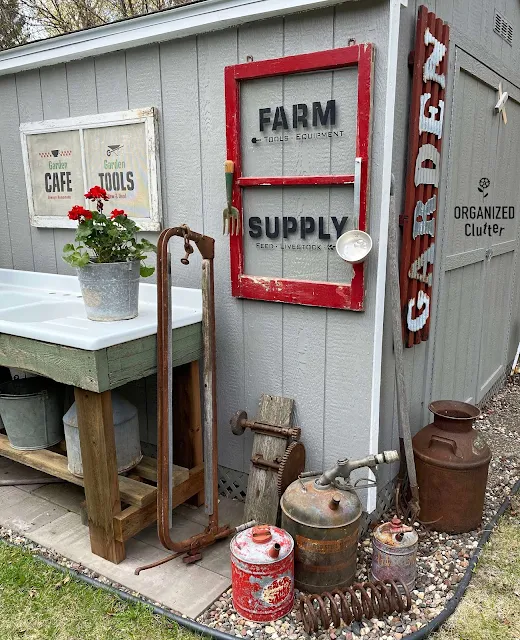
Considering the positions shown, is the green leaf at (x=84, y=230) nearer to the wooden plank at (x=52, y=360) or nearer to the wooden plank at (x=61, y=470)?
the wooden plank at (x=52, y=360)

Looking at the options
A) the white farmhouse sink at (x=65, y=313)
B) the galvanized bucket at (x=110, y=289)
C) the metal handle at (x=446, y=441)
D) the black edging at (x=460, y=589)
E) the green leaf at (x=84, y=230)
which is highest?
the green leaf at (x=84, y=230)

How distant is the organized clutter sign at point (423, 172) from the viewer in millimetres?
2402

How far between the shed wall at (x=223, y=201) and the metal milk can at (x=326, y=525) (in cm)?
35

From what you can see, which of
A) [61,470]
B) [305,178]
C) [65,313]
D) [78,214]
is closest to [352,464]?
[305,178]

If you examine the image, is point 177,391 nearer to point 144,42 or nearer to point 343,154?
point 343,154

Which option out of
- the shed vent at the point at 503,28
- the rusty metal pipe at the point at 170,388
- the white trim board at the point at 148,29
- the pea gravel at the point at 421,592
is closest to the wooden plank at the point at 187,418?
the rusty metal pipe at the point at 170,388

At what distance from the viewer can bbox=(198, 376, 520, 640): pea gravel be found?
6.93ft

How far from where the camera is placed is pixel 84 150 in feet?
10.5

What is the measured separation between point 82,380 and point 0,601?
3.39ft

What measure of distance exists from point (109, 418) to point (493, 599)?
6.00 feet

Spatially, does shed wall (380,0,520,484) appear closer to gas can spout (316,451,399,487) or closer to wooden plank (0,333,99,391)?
gas can spout (316,451,399,487)

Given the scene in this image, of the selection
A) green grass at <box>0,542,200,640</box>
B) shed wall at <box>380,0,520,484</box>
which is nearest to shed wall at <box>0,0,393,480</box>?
shed wall at <box>380,0,520,484</box>

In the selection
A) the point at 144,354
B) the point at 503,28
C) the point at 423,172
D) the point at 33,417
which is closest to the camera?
the point at 144,354

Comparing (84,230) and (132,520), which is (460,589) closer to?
(132,520)
